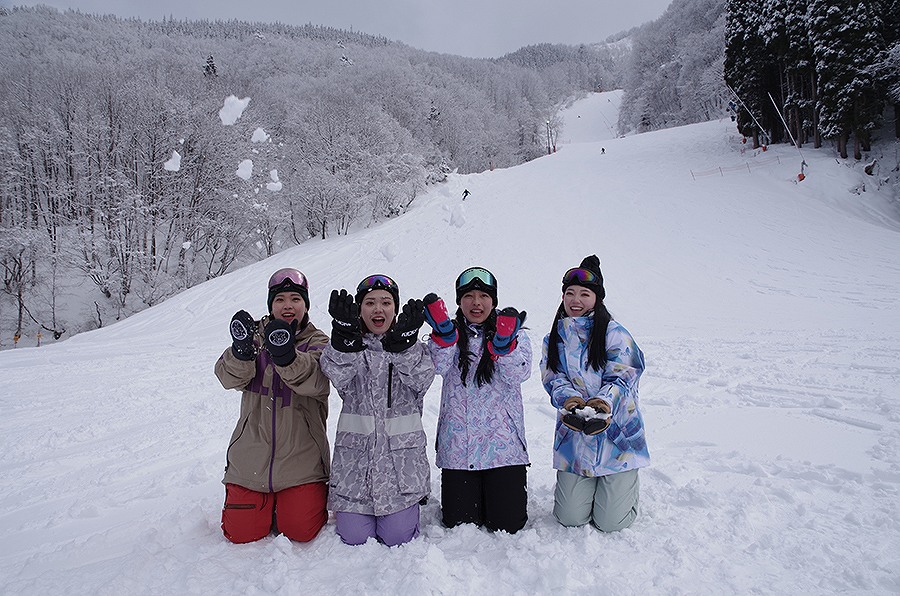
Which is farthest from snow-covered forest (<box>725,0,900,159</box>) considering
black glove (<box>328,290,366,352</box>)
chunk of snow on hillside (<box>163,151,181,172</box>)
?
chunk of snow on hillside (<box>163,151,181,172</box>)

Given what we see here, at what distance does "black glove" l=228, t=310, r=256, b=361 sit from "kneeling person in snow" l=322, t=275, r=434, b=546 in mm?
466

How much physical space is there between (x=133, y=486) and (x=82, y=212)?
24.9m

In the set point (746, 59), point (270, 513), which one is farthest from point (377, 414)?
point (746, 59)

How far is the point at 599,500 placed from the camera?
2.86m

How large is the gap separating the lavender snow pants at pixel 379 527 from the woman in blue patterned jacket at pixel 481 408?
1.07ft

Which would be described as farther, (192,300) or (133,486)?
A: (192,300)

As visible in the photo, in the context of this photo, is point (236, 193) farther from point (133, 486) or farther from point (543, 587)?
point (543, 587)

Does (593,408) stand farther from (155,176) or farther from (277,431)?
(155,176)

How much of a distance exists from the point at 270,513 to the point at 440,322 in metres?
1.62

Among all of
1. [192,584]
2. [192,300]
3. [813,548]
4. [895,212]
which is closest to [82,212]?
[192,300]

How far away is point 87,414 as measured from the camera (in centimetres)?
574

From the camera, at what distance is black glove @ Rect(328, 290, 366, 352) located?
8.90 ft

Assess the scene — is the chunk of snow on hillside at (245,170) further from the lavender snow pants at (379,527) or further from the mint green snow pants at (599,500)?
the mint green snow pants at (599,500)

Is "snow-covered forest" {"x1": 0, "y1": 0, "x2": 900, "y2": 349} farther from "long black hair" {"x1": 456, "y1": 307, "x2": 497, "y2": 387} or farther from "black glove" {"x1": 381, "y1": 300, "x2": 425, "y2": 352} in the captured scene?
"black glove" {"x1": 381, "y1": 300, "x2": 425, "y2": 352}
